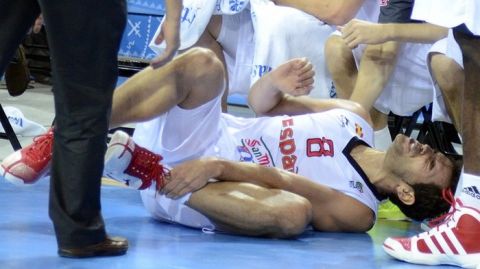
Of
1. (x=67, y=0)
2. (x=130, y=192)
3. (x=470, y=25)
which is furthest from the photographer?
(x=130, y=192)

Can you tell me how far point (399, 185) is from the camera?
2947 mm

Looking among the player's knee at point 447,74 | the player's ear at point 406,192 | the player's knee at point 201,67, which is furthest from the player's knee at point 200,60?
the player's knee at point 447,74

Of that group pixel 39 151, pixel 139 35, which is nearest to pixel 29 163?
pixel 39 151

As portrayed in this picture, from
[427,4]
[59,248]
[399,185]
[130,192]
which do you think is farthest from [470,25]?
[130,192]

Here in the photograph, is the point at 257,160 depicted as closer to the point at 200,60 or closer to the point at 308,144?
the point at 308,144

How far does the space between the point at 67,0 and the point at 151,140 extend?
3.32ft

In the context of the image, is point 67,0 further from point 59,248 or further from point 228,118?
point 228,118

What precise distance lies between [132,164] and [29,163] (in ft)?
1.00

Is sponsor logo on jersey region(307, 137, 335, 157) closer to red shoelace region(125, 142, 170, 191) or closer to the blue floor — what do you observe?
the blue floor

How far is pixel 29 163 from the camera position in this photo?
101 inches

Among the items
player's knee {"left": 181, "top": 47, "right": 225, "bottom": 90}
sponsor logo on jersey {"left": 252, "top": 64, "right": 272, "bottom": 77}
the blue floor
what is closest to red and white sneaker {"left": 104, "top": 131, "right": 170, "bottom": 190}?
the blue floor

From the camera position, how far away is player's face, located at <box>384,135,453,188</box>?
9.61 feet

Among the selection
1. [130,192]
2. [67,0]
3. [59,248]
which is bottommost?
[130,192]

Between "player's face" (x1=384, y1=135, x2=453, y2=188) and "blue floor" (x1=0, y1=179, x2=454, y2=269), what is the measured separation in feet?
0.76
